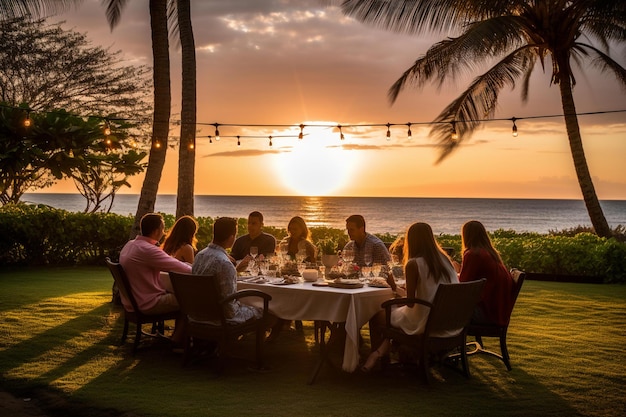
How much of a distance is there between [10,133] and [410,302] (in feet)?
45.1

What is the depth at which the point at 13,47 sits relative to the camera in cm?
2430

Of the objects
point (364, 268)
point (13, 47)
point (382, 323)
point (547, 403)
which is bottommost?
point (547, 403)

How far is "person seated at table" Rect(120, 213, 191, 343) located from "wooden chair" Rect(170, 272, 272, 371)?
71cm

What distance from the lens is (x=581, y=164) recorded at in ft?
48.8

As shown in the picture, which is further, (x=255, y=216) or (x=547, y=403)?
(x=255, y=216)

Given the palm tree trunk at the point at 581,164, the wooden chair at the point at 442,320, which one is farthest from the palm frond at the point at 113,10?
the palm tree trunk at the point at 581,164

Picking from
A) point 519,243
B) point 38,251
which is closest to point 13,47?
point 38,251

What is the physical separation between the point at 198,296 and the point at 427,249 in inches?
84.0

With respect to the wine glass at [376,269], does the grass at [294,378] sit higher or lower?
lower

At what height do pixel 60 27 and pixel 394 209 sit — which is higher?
pixel 60 27

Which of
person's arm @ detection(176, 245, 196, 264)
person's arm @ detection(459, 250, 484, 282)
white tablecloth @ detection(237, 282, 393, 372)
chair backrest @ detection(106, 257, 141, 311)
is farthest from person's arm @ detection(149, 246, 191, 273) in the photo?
person's arm @ detection(459, 250, 484, 282)

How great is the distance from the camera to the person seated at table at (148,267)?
7035 millimetres

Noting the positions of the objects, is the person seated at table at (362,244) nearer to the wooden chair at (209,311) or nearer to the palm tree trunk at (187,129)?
the wooden chair at (209,311)

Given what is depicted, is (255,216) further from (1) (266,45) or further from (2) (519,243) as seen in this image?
(2) (519,243)
